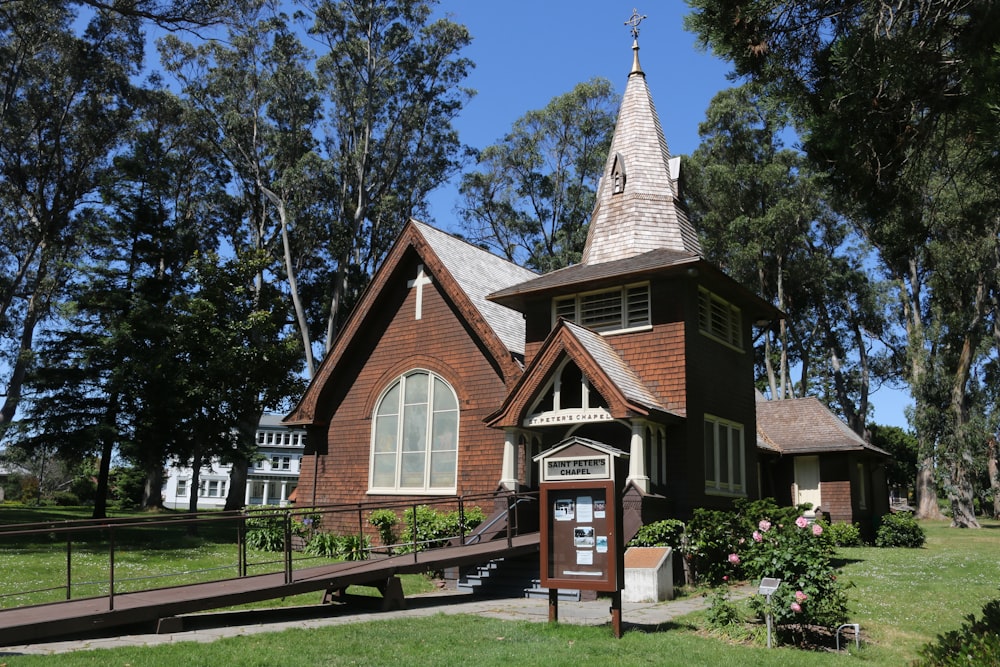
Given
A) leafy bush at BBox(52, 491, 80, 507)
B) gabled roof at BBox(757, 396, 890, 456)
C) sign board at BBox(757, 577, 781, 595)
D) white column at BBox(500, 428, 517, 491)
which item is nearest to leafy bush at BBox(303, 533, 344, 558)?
white column at BBox(500, 428, 517, 491)

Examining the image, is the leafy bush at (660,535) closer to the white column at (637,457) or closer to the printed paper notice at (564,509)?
the white column at (637,457)

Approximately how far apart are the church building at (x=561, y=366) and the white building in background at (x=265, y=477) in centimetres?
5937

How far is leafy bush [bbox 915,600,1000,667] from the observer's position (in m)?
6.68

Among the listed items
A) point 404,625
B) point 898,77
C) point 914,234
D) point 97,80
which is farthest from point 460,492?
point 97,80

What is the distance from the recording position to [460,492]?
64.5ft

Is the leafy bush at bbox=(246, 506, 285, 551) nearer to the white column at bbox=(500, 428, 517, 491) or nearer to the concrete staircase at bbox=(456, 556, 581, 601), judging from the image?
the white column at bbox=(500, 428, 517, 491)

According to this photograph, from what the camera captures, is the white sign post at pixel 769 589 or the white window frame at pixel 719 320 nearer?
the white sign post at pixel 769 589

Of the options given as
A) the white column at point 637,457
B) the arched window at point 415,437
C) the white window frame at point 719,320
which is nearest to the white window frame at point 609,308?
the white window frame at point 719,320

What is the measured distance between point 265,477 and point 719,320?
69.5 m

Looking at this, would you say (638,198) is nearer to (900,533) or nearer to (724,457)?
(724,457)

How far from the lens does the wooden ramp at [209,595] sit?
8984mm

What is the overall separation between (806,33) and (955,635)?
278 inches

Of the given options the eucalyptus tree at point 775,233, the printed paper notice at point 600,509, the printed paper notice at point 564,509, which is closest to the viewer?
the printed paper notice at point 600,509

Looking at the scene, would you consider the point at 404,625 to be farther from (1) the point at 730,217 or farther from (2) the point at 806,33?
(1) the point at 730,217
